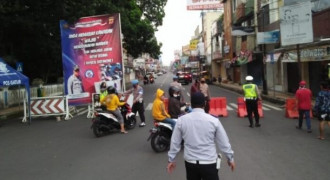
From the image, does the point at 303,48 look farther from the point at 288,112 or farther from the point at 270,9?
the point at 270,9

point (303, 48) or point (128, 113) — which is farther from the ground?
point (303, 48)

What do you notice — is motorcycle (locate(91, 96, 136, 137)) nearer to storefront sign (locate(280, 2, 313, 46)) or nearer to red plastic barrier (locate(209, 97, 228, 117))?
red plastic barrier (locate(209, 97, 228, 117))

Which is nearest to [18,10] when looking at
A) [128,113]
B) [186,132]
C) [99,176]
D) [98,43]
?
[98,43]

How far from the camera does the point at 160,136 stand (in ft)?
31.1

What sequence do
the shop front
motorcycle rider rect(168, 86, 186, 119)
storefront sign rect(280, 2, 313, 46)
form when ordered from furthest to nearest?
the shop front → storefront sign rect(280, 2, 313, 46) → motorcycle rider rect(168, 86, 186, 119)

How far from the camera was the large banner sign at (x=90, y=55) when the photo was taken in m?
18.7

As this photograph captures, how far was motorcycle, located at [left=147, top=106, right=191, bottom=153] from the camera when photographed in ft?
30.8

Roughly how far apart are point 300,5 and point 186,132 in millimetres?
15494

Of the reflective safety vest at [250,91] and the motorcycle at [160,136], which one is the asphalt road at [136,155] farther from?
the reflective safety vest at [250,91]

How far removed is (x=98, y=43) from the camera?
1891 centimetres

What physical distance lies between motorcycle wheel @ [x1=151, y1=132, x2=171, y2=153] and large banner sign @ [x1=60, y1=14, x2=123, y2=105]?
30.8 feet

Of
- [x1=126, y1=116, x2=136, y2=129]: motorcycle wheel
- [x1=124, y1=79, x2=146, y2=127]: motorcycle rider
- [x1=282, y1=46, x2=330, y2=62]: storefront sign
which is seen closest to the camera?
[x1=126, y1=116, x2=136, y2=129]: motorcycle wheel

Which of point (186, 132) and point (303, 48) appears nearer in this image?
point (186, 132)

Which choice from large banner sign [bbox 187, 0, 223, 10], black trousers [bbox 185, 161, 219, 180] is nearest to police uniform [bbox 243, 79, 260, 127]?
black trousers [bbox 185, 161, 219, 180]
